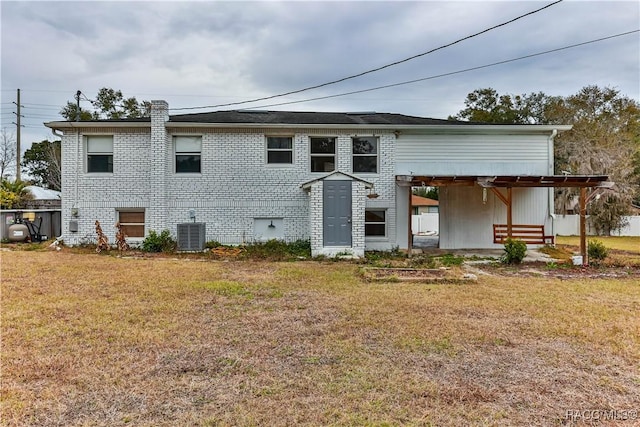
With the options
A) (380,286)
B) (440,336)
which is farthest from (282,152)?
(440,336)

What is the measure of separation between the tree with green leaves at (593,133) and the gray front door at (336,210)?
65.9 feet

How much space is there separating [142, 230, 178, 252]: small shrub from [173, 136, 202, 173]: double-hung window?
2.31 m

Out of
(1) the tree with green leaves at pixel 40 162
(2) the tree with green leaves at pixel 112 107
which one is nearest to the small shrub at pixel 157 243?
(2) the tree with green leaves at pixel 112 107

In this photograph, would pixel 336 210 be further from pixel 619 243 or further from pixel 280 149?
pixel 619 243

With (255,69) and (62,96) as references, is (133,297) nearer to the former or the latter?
(255,69)

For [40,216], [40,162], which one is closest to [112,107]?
[40,162]

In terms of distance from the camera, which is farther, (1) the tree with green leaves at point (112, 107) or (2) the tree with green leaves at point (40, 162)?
(2) the tree with green leaves at point (40, 162)

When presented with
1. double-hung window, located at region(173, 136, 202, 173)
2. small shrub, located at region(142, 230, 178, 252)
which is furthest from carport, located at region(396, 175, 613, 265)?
small shrub, located at region(142, 230, 178, 252)

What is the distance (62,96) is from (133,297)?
108 ft

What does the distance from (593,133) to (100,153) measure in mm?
30913

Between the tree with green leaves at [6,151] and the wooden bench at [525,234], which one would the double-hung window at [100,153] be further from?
the tree with green leaves at [6,151]

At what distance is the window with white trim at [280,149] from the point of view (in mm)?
13523

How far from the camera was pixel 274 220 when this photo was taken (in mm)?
13414

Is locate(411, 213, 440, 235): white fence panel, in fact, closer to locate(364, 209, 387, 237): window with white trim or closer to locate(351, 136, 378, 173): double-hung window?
locate(364, 209, 387, 237): window with white trim
